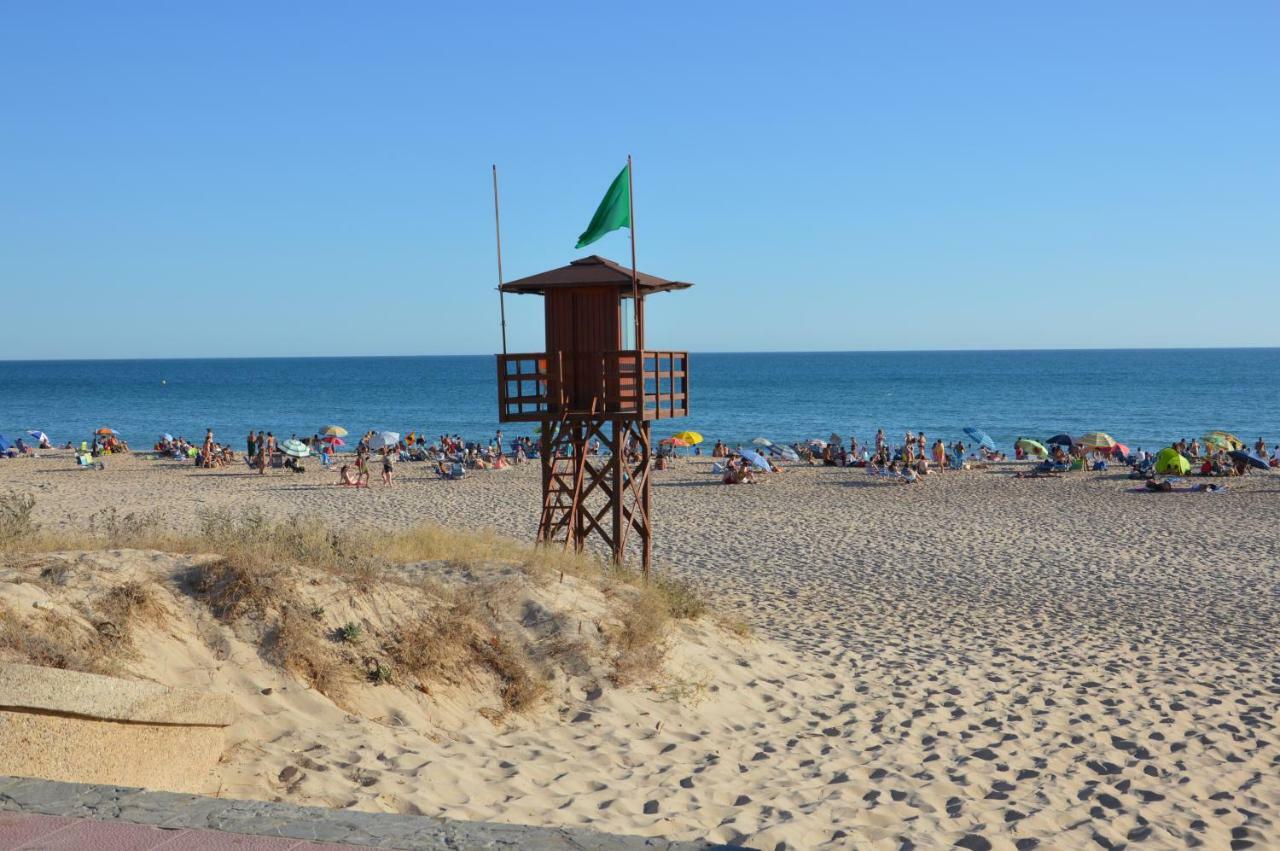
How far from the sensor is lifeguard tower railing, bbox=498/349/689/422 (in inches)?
484

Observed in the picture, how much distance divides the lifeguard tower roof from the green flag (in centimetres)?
45

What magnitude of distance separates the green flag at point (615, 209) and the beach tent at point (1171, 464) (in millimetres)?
21958

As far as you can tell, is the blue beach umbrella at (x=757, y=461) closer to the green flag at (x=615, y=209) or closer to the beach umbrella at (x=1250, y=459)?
the beach umbrella at (x=1250, y=459)

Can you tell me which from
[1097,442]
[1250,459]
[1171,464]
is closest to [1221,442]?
[1250,459]

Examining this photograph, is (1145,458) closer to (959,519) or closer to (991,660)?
(959,519)

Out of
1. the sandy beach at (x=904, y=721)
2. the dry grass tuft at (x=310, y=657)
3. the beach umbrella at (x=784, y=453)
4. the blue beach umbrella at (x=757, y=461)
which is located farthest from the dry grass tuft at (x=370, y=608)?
the beach umbrella at (x=784, y=453)

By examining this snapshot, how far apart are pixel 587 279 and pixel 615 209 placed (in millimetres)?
875

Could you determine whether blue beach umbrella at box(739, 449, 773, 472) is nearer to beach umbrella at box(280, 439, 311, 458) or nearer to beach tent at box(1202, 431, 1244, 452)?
beach tent at box(1202, 431, 1244, 452)

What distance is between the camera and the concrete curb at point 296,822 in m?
4.02

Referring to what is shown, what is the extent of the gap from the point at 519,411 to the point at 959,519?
11958 millimetres

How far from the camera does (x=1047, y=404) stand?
83625 mm

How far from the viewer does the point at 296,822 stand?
4.14 m

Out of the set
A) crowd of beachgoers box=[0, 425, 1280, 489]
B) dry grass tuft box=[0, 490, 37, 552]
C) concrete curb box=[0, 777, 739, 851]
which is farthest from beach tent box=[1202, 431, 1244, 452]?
concrete curb box=[0, 777, 739, 851]

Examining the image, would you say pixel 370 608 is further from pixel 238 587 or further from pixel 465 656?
pixel 238 587
